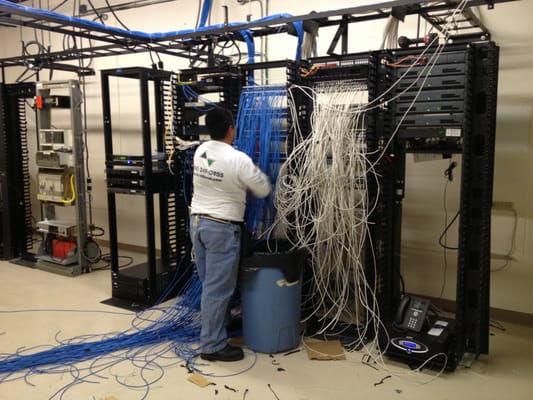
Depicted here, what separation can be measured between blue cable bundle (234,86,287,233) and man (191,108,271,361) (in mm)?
364

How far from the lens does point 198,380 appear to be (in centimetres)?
266

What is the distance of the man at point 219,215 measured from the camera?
2.79 m

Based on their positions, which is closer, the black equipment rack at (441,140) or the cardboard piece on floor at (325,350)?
the black equipment rack at (441,140)

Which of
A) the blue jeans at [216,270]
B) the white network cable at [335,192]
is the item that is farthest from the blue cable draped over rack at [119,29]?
the blue jeans at [216,270]

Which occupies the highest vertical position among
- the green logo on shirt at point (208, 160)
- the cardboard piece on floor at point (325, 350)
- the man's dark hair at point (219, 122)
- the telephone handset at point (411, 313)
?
the man's dark hair at point (219, 122)

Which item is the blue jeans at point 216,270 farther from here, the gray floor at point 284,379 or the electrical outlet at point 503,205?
the electrical outlet at point 503,205

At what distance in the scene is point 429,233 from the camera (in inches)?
147

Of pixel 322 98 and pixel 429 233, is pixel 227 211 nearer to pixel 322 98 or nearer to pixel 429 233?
pixel 322 98

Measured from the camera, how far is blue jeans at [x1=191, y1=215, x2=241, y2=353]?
2.83 m

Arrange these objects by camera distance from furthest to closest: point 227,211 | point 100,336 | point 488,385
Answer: point 100,336
point 227,211
point 488,385

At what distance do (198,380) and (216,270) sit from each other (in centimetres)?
64

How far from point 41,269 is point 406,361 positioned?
12.8 ft

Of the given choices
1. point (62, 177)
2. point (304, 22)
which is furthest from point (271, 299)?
point (62, 177)

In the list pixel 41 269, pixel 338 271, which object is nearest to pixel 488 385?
pixel 338 271
